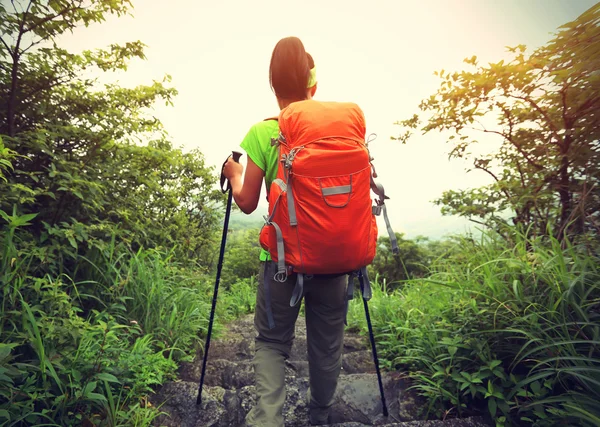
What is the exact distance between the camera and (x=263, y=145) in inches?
63.0

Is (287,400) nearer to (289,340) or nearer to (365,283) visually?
(289,340)

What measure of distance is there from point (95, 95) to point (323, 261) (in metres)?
2.63

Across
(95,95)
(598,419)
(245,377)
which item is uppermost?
(95,95)

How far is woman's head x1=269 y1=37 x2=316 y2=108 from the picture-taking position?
160cm

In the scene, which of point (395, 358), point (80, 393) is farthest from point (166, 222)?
point (395, 358)

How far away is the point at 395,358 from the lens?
7.93 ft

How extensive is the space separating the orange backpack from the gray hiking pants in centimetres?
20

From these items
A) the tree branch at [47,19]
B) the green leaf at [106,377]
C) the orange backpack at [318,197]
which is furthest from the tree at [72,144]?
the orange backpack at [318,197]

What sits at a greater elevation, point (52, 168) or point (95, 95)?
point (95, 95)

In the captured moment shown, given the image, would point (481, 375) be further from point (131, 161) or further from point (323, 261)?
point (131, 161)

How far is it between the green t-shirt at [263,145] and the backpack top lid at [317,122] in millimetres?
82

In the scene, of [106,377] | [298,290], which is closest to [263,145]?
[298,290]

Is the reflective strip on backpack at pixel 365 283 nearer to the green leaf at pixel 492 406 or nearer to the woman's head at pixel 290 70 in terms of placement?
the green leaf at pixel 492 406

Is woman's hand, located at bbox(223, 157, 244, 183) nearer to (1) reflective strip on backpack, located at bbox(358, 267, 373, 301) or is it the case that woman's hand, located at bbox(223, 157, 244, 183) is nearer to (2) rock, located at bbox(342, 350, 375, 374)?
(1) reflective strip on backpack, located at bbox(358, 267, 373, 301)
